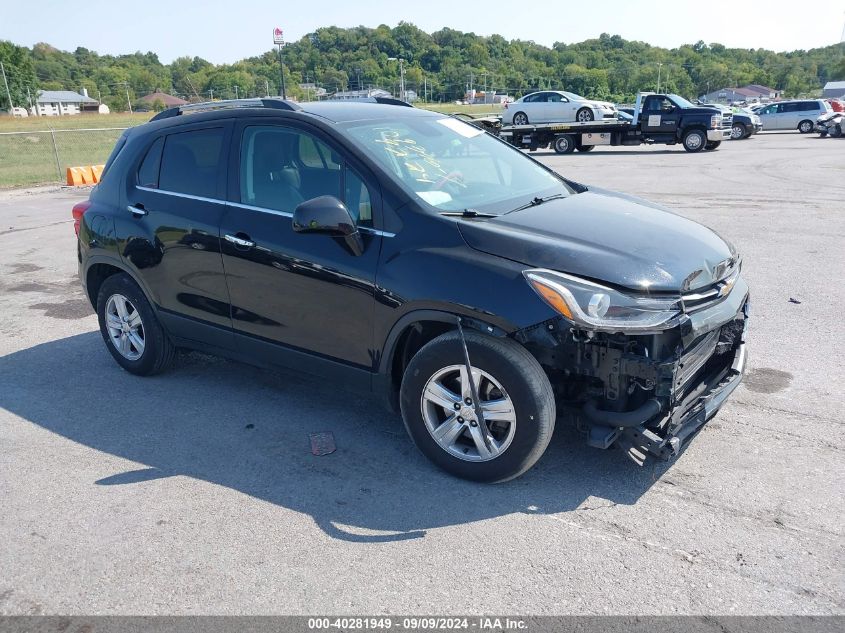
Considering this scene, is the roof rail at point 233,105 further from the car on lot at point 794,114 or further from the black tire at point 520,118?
the car on lot at point 794,114

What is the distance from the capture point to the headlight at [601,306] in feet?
10.7

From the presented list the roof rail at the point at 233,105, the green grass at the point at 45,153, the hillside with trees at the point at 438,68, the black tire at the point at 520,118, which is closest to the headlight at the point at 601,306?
the roof rail at the point at 233,105

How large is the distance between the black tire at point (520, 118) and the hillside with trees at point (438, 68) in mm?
49951

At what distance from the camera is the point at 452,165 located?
4438mm

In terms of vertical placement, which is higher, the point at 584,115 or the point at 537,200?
the point at 537,200

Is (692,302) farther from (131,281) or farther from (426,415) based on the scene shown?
(131,281)

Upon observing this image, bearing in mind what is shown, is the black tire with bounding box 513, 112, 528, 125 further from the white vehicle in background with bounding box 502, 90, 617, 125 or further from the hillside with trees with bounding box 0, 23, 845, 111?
the hillside with trees with bounding box 0, 23, 845, 111

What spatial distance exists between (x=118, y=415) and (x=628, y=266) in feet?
11.3

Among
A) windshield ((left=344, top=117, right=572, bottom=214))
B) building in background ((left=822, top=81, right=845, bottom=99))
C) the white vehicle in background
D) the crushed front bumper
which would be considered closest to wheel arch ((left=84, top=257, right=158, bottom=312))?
windshield ((left=344, top=117, right=572, bottom=214))

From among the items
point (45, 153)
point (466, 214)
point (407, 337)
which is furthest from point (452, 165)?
point (45, 153)

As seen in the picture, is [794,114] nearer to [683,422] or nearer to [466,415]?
[683,422]

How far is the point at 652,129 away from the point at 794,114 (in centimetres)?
1423

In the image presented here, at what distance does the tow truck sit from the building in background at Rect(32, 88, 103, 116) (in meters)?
97.3

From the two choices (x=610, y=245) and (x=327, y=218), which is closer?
(x=610, y=245)
